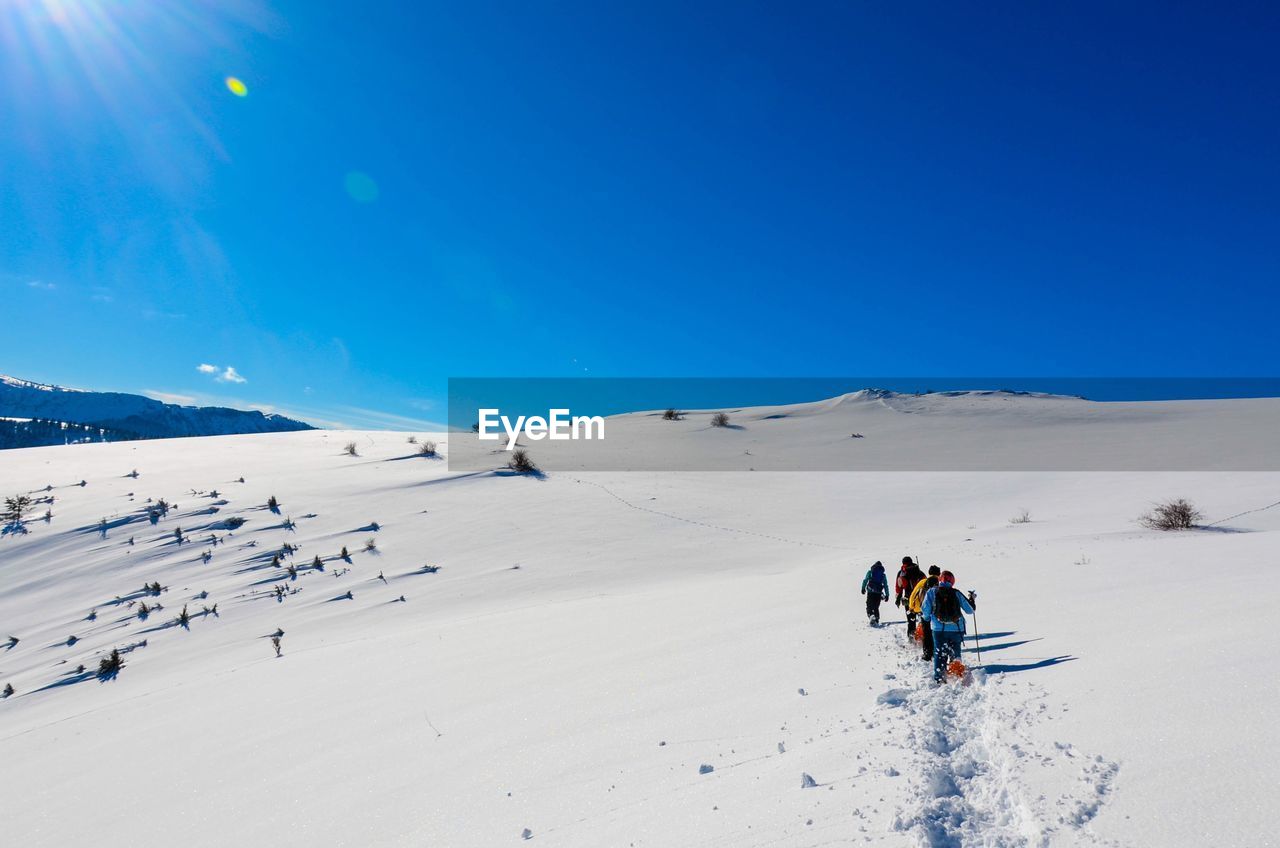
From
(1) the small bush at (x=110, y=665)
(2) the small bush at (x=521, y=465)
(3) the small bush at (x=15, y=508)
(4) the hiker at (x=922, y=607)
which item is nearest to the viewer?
(4) the hiker at (x=922, y=607)

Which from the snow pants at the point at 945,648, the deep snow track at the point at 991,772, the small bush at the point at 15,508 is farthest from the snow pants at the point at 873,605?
the small bush at the point at 15,508

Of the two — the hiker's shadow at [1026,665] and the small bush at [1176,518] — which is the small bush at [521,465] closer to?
the small bush at [1176,518]

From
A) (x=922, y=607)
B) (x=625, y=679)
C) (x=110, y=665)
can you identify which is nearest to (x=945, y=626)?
(x=922, y=607)

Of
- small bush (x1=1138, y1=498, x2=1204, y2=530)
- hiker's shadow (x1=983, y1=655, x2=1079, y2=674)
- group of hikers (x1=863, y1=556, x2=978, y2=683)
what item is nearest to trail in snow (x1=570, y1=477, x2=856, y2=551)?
small bush (x1=1138, y1=498, x2=1204, y2=530)

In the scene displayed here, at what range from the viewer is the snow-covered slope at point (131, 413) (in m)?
153

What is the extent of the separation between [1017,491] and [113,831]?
2159 cm

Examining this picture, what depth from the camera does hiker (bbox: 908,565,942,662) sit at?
6547mm

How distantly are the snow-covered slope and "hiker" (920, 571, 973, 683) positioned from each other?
525 ft

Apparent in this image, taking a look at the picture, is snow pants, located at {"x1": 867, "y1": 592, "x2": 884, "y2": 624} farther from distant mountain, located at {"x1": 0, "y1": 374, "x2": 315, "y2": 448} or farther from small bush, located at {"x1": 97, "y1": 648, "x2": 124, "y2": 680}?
distant mountain, located at {"x1": 0, "y1": 374, "x2": 315, "y2": 448}

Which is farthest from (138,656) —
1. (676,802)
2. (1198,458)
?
(1198,458)

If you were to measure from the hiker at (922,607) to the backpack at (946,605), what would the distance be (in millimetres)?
240

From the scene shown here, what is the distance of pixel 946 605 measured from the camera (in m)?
6.24

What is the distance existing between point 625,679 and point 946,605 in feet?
11.1

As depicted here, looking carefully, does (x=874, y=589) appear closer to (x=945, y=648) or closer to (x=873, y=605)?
(x=873, y=605)
